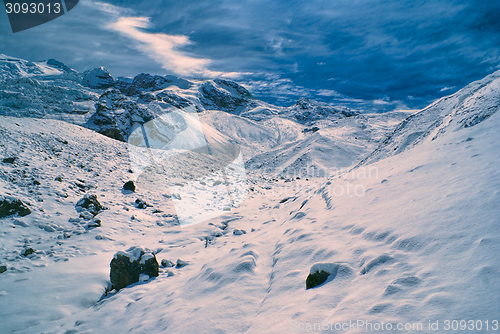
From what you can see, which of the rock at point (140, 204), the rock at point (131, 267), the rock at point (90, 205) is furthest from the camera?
the rock at point (140, 204)

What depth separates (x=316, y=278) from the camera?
328cm

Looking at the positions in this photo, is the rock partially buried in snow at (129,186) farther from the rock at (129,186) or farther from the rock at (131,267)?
the rock at (131,267)

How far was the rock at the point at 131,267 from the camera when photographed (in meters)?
5.73

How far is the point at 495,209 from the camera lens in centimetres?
310

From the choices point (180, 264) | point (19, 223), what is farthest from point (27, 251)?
point (180, 264)

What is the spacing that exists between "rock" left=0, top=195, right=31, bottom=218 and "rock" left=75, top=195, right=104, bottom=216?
61.1 inches

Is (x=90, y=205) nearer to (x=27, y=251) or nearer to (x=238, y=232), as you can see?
(x=27, y=251)

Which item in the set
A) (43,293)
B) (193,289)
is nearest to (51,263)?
(43,293)

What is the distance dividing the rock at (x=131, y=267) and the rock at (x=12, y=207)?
489cm

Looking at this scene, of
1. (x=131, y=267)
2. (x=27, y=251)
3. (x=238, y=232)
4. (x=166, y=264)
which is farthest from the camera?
(x=238, y=232)

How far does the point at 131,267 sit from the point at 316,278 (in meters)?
5.17

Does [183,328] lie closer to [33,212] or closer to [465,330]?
[465,330]

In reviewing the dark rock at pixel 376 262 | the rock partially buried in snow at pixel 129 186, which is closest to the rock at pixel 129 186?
the rock partially buried in snow at pixel 129 186

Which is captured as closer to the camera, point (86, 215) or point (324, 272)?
point (324, 272)
